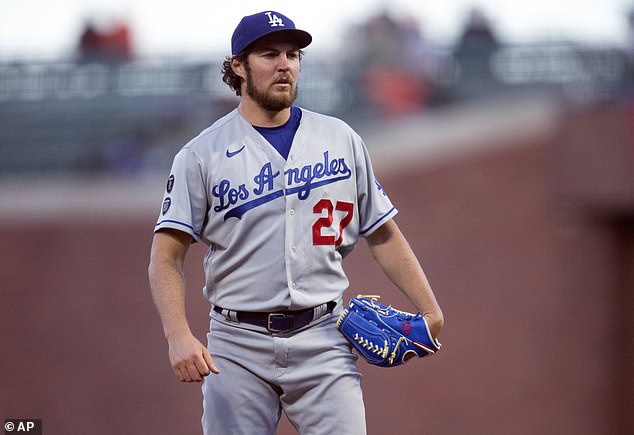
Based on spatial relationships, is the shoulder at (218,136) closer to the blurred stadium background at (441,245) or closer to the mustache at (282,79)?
the mustache at (282,79)

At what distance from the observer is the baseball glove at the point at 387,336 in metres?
3.58

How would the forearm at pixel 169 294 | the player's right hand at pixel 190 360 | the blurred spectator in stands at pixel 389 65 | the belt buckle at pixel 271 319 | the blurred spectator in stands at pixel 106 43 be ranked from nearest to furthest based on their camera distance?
the player's right hand at pixel 190 360
the forearm at pixel 169 294
the belt buckle at pixel 271 319
the blurred spectator in stands at pixel 389 65
the blurred spectator in stands at pixel 106 43

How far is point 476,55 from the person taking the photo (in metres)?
9.21

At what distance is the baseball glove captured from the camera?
358 cm

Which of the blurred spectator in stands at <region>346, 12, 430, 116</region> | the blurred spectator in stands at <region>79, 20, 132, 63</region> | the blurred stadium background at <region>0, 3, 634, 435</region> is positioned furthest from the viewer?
the blurred spectator in stands at <region>79, 20, 132, 63</region>

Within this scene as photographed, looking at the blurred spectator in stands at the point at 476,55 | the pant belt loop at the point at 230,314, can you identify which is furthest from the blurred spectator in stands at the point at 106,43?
the pant belt loop at the point at 230,314

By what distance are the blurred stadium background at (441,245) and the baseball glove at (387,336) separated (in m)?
4.77

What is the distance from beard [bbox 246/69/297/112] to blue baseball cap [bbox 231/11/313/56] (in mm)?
109

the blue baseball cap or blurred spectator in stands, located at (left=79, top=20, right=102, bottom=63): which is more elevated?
the blue baseball cap

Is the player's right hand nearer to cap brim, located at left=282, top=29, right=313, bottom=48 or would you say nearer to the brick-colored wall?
cap brim, located at left=282, top=29, right=313, bottom=48

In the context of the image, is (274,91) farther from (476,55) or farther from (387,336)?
(476,55)

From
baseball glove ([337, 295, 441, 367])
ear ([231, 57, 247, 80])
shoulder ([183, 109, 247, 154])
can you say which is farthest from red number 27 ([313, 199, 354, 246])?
ear ([231, 57, 247, 80])

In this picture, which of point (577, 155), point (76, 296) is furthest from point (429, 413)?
point (76, 296)

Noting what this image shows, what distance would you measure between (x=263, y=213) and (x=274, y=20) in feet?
2.09
